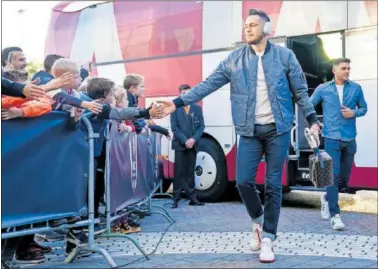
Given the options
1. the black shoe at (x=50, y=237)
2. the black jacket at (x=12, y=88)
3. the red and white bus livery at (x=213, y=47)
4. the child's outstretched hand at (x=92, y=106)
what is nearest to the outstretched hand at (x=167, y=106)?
the child's outstretched hand at (x=92, y=106)

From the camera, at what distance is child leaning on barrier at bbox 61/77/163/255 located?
16.4ft

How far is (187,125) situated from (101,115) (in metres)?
4.51

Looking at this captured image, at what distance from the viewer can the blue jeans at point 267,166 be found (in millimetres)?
5137

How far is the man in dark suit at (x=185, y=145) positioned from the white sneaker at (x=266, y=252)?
14.4 feet

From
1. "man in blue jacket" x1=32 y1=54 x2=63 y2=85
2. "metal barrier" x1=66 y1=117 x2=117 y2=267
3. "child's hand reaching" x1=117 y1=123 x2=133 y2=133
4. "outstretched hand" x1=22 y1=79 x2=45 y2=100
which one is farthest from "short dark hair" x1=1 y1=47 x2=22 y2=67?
"outstretched hand" x1=22 y1=79 x2=45 y2=100

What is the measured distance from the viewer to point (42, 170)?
461cm

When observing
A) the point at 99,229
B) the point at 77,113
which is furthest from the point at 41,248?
the point at 77,113

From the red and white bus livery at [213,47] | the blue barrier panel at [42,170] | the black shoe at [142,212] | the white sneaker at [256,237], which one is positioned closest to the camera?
the blue barrier panel at [42,170]

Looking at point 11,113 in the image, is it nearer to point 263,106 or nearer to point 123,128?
point 123,128

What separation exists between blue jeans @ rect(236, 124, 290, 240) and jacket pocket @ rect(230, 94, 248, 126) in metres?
0.14

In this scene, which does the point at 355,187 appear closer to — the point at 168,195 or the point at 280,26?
the point at 280,26

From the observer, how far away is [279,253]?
17.5 ft

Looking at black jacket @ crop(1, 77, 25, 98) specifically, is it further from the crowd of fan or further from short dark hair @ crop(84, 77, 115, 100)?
short dark hair @ crop(84, 77, 115, 100)

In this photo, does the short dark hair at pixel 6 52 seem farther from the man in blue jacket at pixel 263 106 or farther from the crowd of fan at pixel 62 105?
the man in blue jacket at pixel 263 106
